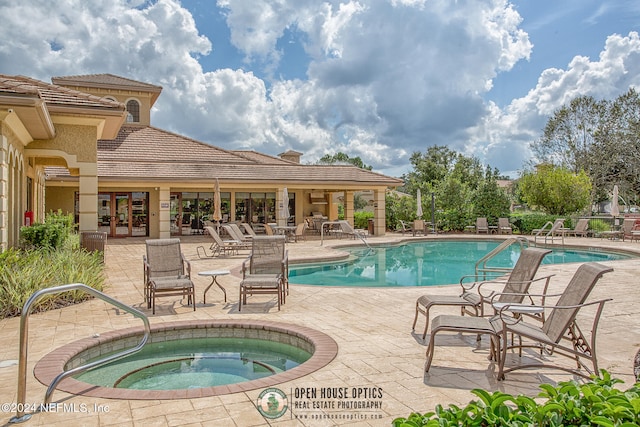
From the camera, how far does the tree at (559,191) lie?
2647 cm

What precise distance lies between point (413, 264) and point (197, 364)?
11188 mm

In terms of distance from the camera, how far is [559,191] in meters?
26.6

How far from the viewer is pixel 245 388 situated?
13.4 ft

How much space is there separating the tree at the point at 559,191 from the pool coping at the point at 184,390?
2475 cm

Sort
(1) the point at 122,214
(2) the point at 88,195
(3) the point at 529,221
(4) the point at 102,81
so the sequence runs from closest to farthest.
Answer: (2) the point at 88,195 < (1) the point at 122,214 < (4) the point at 102,81 < (3) the point at 529,221

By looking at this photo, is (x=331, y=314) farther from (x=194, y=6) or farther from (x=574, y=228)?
(x=574, y=228)

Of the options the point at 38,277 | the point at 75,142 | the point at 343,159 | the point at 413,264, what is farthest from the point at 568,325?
the point at 343,159

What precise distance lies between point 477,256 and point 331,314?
11.9 m

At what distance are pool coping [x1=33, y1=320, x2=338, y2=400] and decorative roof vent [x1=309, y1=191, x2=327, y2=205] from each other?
22.7 meters

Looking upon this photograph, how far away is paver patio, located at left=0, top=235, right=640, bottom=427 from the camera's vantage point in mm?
3592

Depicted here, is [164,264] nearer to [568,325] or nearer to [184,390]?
[184,390]

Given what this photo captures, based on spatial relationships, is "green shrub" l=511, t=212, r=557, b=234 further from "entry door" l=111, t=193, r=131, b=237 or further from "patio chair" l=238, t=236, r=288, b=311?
"patio chair" l=238, t=236, r=288, b=311

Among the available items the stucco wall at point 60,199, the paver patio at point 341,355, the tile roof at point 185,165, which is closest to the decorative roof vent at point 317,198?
the tile roof at point 185,165

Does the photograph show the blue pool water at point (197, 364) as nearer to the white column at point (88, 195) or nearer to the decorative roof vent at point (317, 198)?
the white column at point (88, 195)
